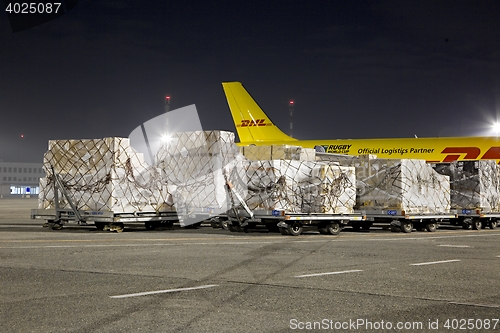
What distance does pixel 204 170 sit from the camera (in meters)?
20.5

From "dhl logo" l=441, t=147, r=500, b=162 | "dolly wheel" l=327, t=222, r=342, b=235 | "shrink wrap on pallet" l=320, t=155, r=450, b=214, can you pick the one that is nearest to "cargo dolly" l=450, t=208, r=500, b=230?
"shrink wrap on pallet" l=320, t=155, r=450, b=214

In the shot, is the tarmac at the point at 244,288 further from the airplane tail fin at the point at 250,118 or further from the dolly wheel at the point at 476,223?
the airplane tail fin at the point at 250,118

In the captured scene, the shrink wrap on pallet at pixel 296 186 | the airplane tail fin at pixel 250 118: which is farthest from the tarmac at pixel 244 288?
the airplane tail fin at pixel 250 118

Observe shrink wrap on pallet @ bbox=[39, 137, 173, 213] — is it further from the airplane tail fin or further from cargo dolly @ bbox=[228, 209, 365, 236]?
the airplane tail fin

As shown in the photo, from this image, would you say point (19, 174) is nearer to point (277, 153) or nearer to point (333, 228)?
point (277, 153)

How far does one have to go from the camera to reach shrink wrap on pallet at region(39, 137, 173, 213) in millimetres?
19389

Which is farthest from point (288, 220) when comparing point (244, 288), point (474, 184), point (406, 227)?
point (244, 288)

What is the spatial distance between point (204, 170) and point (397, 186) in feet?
22.2

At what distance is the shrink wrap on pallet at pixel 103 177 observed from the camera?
763 inches

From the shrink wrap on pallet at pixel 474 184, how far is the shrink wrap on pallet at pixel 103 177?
12.1 meters

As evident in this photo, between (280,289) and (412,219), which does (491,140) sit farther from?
(280,289)

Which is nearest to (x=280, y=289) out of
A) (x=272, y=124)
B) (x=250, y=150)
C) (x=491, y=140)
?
(x=250, y=150)

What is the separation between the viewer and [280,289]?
822cm

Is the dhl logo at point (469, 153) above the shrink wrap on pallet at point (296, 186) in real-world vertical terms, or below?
above
